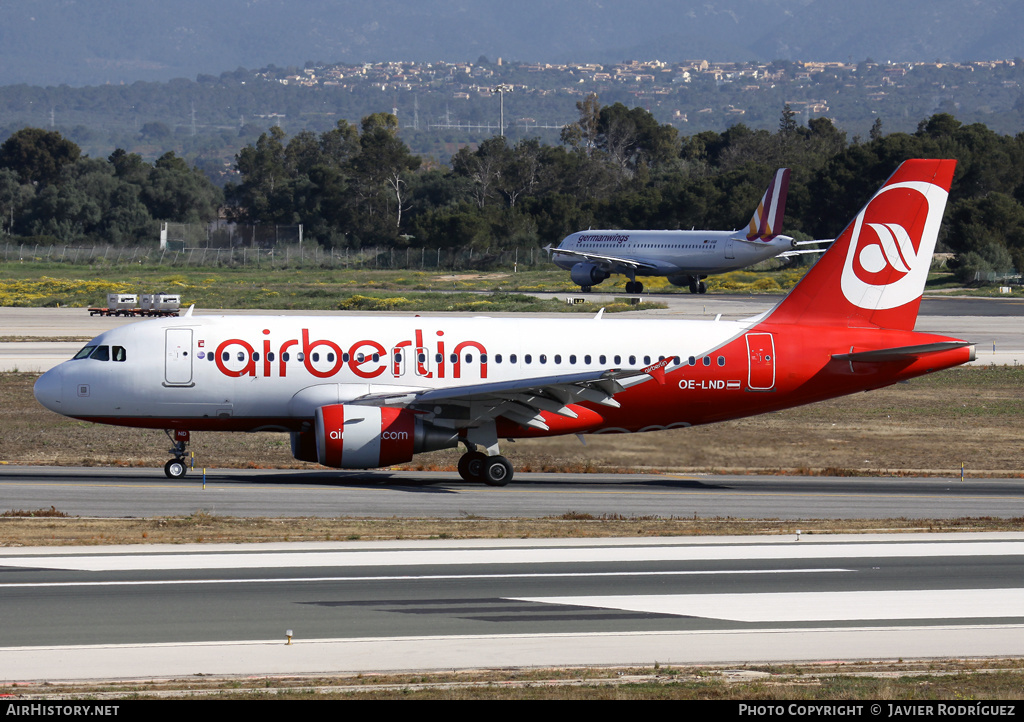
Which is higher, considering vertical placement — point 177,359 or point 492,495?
point 177,359

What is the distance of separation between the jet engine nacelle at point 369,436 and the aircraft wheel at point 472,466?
1.44 metres

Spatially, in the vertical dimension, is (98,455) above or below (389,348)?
below

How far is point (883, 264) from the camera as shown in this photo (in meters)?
30.7

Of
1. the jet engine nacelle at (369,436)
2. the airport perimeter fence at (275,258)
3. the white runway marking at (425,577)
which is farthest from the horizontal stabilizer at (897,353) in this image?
the airport perimeter fence at (275,258)

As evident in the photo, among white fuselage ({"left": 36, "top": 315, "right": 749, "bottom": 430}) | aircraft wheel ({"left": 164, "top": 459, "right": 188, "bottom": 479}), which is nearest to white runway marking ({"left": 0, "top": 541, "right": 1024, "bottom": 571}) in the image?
white fuselage ({"left": 36, "top": 315, "right": 749, "bottom": 430})

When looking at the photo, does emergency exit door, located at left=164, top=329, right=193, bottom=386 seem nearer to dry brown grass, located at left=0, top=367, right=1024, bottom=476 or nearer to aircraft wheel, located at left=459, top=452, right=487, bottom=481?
dry brown grass, located at left=0, top=367, right=1024, bottom=476

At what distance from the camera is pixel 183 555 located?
20031 mm

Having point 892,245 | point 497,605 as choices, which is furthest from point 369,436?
point 892,245

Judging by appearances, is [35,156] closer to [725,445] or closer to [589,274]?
[589,274]

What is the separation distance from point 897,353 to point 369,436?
13.3 meters

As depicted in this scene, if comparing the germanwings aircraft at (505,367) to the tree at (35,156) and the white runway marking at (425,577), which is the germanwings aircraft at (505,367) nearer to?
the white runway marking at (425,577)

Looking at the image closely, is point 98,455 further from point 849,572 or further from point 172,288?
point 172,288

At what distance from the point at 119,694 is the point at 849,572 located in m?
12.3
